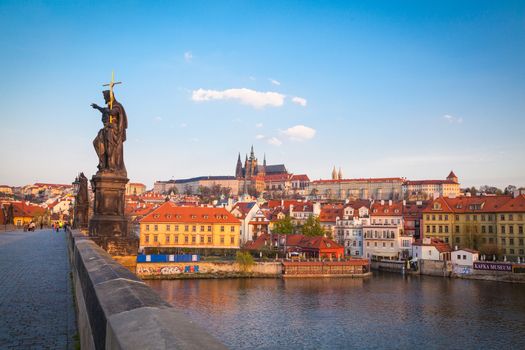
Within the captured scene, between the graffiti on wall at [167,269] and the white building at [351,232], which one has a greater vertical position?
the white building at [351,232]

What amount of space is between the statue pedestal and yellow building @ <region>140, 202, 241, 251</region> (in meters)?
54.2

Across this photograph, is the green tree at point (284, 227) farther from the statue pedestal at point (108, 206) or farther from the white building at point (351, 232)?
the statue pedestal at point (108, 206)

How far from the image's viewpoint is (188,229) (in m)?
68.2

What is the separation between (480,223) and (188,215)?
4285 centimetres

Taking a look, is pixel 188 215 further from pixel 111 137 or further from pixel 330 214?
pixel 111 137

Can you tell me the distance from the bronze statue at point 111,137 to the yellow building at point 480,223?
64.2 m

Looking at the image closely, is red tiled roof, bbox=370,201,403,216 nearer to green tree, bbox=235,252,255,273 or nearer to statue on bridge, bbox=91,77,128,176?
green tree, bbox=235,252,255,273

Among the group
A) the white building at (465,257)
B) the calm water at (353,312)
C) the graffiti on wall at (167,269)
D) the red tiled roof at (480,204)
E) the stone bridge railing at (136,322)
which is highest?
the red tiled roof at (480,204)

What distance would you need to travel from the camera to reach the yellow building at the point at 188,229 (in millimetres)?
66812

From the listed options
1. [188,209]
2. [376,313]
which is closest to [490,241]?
→ [376,313]

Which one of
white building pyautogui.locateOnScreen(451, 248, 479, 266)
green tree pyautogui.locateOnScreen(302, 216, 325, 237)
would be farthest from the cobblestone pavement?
green tree pyautogui.locateOnScreen(302, 216, 325, 237)

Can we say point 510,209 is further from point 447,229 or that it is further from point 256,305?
point 256,305

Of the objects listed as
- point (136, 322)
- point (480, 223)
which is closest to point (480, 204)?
point (480, 223)

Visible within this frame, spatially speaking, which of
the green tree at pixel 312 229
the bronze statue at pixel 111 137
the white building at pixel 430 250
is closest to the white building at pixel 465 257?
the white building at pixel 430 250
